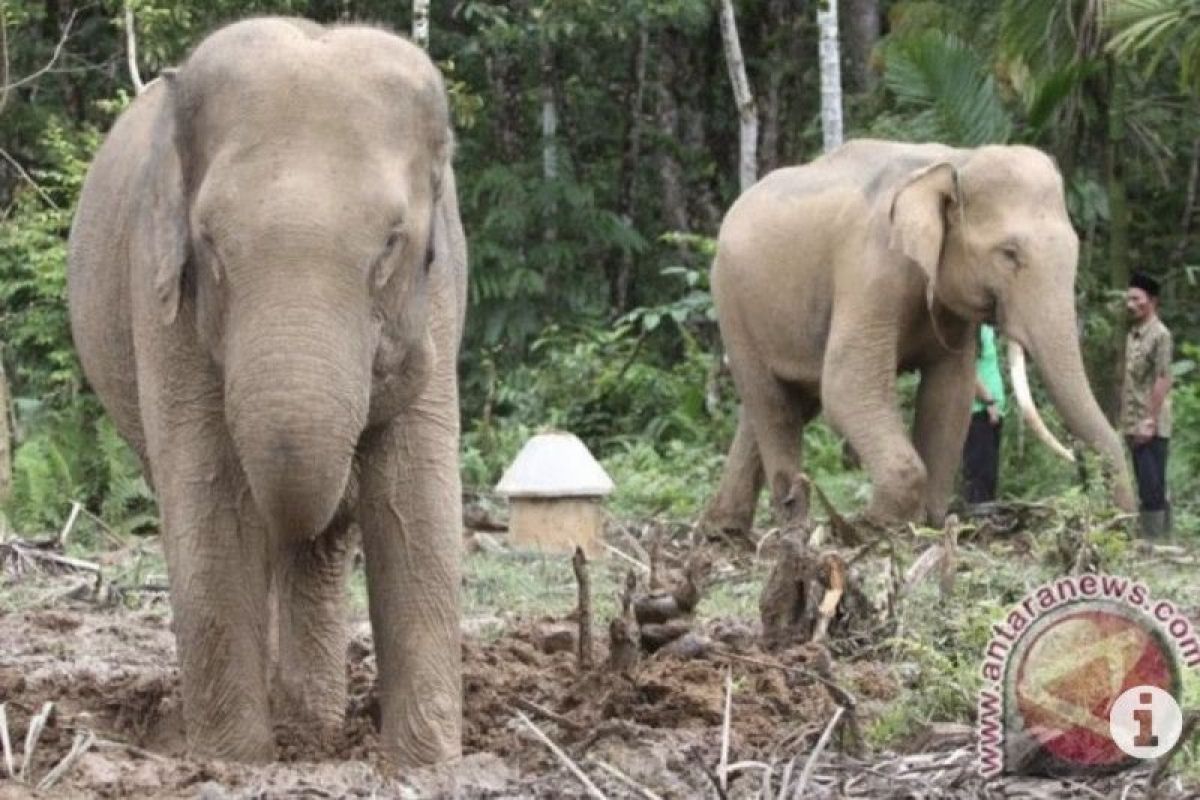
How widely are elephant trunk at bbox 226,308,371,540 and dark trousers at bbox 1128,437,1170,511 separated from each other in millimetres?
8346

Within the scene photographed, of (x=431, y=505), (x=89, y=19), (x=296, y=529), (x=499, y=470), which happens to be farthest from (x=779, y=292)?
(x=89, y=19)

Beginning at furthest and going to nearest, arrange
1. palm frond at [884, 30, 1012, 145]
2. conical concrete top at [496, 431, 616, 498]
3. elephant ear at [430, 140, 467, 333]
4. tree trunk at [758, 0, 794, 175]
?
tree trunk at [758, 0, 794, 175], palm frond at [884, 30, 1012, 145], conical concrete top at [496, 431, 616, 498], elephant ear at [430, 140, 467, 333]

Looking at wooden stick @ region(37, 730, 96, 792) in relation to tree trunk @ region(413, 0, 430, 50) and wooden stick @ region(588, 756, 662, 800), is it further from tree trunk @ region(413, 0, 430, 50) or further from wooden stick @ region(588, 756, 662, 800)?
tree trunk @ region(413, 0, 430, 50)

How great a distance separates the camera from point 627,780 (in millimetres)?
4848

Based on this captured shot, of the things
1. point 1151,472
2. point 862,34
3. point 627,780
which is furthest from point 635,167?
point 627,780

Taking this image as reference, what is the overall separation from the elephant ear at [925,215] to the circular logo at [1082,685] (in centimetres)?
681

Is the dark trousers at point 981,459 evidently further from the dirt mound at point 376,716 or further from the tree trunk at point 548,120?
the tree trunk at point 548,120

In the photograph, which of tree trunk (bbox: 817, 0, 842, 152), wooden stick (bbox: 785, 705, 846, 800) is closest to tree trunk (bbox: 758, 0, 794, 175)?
tree trunk (bbox: 817, 0, 842, 152)

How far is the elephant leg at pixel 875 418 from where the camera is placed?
1184cm

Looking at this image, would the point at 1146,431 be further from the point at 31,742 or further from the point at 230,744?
the point at 31,742

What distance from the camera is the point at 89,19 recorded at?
72.6 feet

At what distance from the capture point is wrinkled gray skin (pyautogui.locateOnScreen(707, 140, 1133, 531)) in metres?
11.8

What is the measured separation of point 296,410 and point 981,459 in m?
9.34

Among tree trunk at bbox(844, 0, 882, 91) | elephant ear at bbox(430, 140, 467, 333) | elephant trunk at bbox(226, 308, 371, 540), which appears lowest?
elephant trunk at bbox(226, 308, 371, 540)
